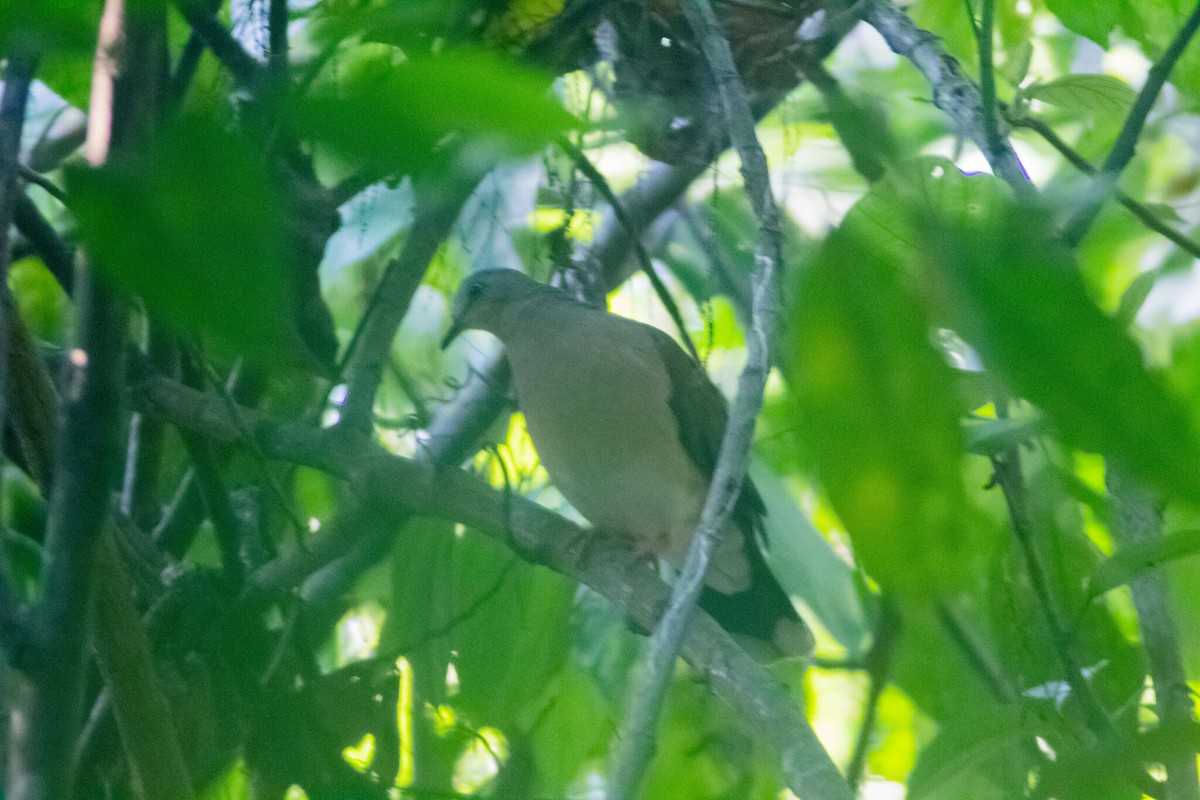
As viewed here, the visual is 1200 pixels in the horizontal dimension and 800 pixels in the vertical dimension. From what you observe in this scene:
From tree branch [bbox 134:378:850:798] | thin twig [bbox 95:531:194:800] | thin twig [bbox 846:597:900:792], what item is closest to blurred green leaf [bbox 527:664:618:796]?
tree branch [bbox 134:378:850:798]

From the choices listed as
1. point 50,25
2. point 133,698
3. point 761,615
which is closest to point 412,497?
point 133,698

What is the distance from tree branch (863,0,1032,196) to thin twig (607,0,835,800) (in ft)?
0.74

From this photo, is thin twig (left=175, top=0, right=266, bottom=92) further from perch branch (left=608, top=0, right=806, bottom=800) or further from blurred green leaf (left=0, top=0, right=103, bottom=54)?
blurred green leaf (left=0, top=0, right=103, bottom=54)

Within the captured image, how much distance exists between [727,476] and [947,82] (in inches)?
26.3

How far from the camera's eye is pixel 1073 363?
1.41ft

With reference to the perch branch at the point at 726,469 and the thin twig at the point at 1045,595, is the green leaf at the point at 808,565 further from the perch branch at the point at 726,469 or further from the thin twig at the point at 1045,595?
the perch branch at the point at 726,469

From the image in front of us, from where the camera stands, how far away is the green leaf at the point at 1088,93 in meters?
1.97

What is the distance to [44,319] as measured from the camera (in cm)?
282

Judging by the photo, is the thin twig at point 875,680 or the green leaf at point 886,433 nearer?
the green leaf at point 886,433

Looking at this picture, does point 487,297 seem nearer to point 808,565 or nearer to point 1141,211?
point 808,565

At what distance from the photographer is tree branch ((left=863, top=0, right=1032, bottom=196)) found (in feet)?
3.75

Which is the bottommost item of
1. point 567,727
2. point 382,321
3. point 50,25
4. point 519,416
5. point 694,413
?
point 519,416

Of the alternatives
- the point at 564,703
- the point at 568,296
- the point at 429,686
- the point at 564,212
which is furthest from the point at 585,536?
the point at 568,296

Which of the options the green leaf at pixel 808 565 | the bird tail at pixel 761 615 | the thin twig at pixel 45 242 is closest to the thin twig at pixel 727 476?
the thin twig at pixel 45 242
